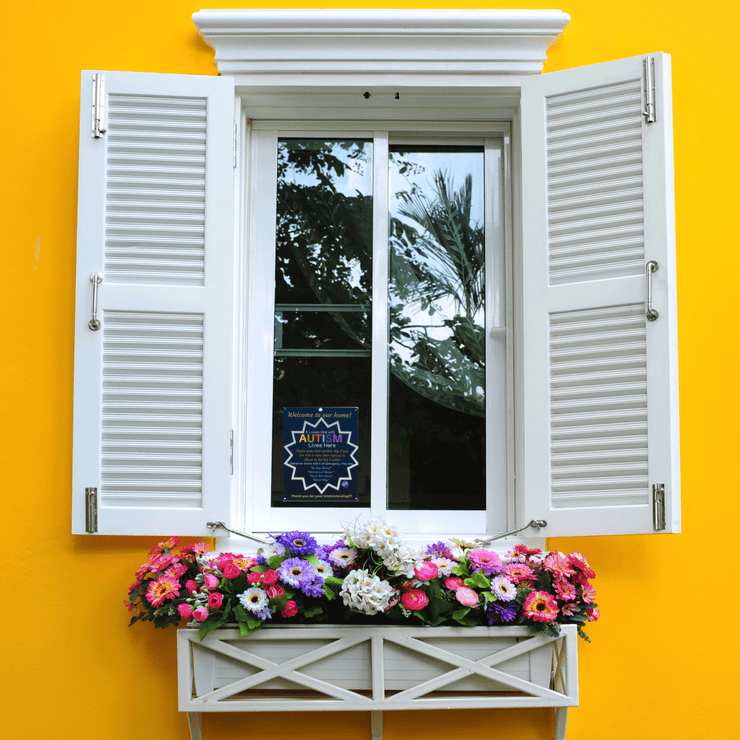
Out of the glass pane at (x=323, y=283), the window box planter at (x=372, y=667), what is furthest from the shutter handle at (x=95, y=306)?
the window box planter at (x=372, y=667)

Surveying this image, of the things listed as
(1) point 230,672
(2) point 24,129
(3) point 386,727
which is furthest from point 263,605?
(2) point 24,129

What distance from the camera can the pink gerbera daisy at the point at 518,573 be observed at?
2158 mm

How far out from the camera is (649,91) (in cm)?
231

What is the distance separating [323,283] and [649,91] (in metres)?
1.22

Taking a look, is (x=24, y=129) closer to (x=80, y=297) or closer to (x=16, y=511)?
A: (x=80, y=297)

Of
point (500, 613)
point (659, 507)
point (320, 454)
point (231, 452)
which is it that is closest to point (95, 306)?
point (231, 452)

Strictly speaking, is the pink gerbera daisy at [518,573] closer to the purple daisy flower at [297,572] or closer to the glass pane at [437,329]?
the glass pane at [437,329]

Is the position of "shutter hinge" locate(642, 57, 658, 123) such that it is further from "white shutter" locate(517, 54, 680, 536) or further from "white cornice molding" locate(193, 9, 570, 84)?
"white cornice molding" locate(193, 9, 570, 84)

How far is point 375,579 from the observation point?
203 centimetres

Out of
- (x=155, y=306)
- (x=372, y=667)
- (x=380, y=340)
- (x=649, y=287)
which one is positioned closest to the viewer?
(x=372, y=667)

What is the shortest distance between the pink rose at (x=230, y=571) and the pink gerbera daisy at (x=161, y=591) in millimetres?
146

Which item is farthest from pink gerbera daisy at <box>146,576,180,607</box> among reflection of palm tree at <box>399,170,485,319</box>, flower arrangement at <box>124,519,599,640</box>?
reflection of palm tree at <box>399,170,485,319</box>

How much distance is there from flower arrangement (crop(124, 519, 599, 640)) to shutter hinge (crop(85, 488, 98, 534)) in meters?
0.22

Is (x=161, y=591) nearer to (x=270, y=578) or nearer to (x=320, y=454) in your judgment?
(x=270, y=578)
